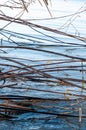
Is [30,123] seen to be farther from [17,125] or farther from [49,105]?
[49,105]

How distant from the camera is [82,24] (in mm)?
7480

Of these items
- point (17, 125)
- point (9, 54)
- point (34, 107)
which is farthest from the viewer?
point (9, 54)

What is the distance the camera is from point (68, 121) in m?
2.49

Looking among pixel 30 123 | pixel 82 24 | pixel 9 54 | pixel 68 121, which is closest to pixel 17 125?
→ pixel 30 123

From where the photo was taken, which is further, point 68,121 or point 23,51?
point 23,51

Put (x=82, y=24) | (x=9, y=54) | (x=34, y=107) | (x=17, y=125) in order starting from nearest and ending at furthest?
(x=17, y=125) → (x=34, y=107) → (x=9, y=54) → (x=82, y=24)

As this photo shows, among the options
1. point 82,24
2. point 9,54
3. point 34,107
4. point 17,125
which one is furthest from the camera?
point 82,24

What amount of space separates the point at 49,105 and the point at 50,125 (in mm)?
265

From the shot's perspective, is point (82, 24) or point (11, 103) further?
point (82, 24)

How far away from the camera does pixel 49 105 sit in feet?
8.81

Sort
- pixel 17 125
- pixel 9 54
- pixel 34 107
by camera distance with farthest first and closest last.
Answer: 1. pixel 9 54
2. pixel 34 107
3. pixel 17 125

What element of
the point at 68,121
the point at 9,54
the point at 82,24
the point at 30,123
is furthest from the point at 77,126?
the point at 82,24

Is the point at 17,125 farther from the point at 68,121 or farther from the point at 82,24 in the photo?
the point at 82,24

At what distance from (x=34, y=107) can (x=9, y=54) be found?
6.39 feet
